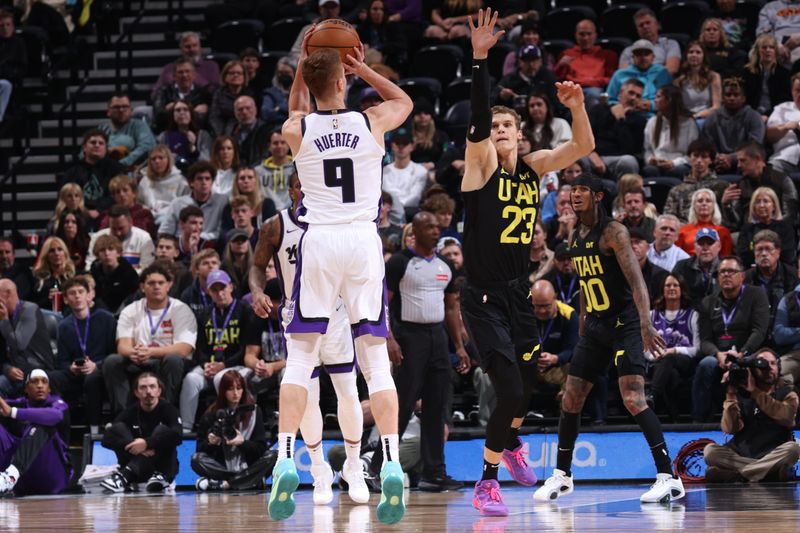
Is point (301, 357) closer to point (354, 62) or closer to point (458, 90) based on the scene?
point (354, 62)

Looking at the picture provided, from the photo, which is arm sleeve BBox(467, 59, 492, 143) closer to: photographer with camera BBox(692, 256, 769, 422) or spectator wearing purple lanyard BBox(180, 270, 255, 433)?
photographer with camera BBox(692, 256, 769, 422)

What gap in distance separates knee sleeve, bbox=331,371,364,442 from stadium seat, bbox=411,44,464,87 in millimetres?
9183

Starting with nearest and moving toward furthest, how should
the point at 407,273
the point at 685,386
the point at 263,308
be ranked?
1. the point at 263,308
2. the point at 407,273
3. the point at 685,386

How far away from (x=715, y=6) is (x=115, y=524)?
42.2ft

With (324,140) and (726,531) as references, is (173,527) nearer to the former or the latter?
(324,140)

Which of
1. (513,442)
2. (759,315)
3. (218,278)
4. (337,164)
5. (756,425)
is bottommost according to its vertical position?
(756,425)

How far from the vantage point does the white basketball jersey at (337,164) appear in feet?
22.9

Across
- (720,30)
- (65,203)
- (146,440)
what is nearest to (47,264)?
(65,203)

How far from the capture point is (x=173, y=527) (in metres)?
6.71

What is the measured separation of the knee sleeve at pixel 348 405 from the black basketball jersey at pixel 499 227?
3.47 ft

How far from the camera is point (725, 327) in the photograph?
11852mm

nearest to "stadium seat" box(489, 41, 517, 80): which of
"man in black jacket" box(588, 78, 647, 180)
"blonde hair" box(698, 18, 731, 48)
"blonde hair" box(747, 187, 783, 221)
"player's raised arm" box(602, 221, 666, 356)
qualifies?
"man in black jacket" box(588, 78, 647, 180)

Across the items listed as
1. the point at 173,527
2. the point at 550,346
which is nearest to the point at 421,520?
the point at 173,527

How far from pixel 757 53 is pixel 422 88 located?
162 inches
